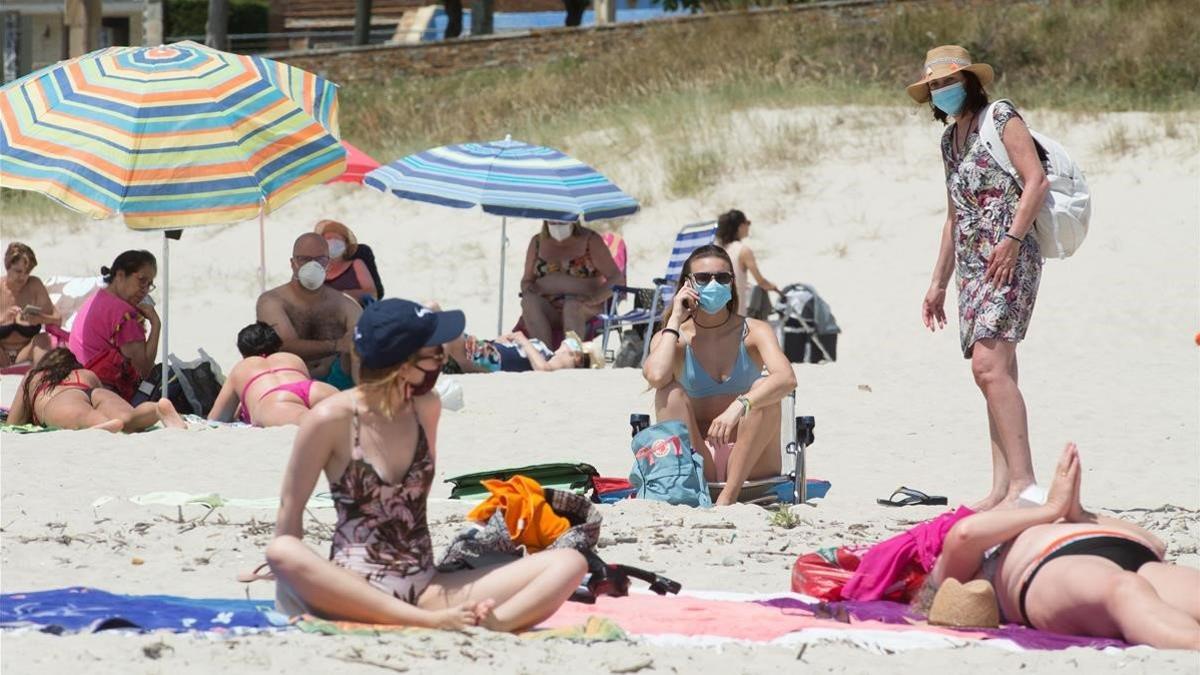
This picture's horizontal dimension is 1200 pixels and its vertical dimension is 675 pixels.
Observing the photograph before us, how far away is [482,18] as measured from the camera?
29.8 meters

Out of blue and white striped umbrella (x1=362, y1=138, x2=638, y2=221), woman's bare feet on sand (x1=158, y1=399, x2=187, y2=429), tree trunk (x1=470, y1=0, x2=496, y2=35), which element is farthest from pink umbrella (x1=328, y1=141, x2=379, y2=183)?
tree trunk (x1=470, y1=0, x2=496, y2=35)

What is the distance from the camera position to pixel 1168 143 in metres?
16.6

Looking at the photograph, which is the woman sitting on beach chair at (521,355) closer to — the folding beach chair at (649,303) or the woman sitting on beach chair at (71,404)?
the folding beach chair at (649,303)

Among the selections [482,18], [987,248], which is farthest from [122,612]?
[482,18]

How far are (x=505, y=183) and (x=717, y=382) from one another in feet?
17.1

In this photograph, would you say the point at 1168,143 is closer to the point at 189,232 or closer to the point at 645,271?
the point at 645,271

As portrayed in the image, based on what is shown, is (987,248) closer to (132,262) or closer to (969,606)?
(969,606)

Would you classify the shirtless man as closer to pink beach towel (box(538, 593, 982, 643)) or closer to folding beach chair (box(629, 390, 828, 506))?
folding beach chair (box(629, 390, 828, 506))

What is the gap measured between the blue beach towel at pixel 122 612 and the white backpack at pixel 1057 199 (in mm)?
2975

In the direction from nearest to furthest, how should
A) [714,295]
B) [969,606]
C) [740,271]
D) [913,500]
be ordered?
1. [969,606]
2. [714,295]
3. [913,500]
4. [740,271]

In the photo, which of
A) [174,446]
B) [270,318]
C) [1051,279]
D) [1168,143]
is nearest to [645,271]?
[1051,279]

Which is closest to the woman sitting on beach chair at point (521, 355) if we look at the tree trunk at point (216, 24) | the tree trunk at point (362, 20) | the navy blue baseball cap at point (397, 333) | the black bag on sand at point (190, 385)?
the black bag on sand at point (190, 385)

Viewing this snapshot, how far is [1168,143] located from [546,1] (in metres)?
22.0

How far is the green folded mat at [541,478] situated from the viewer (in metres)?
7.03
